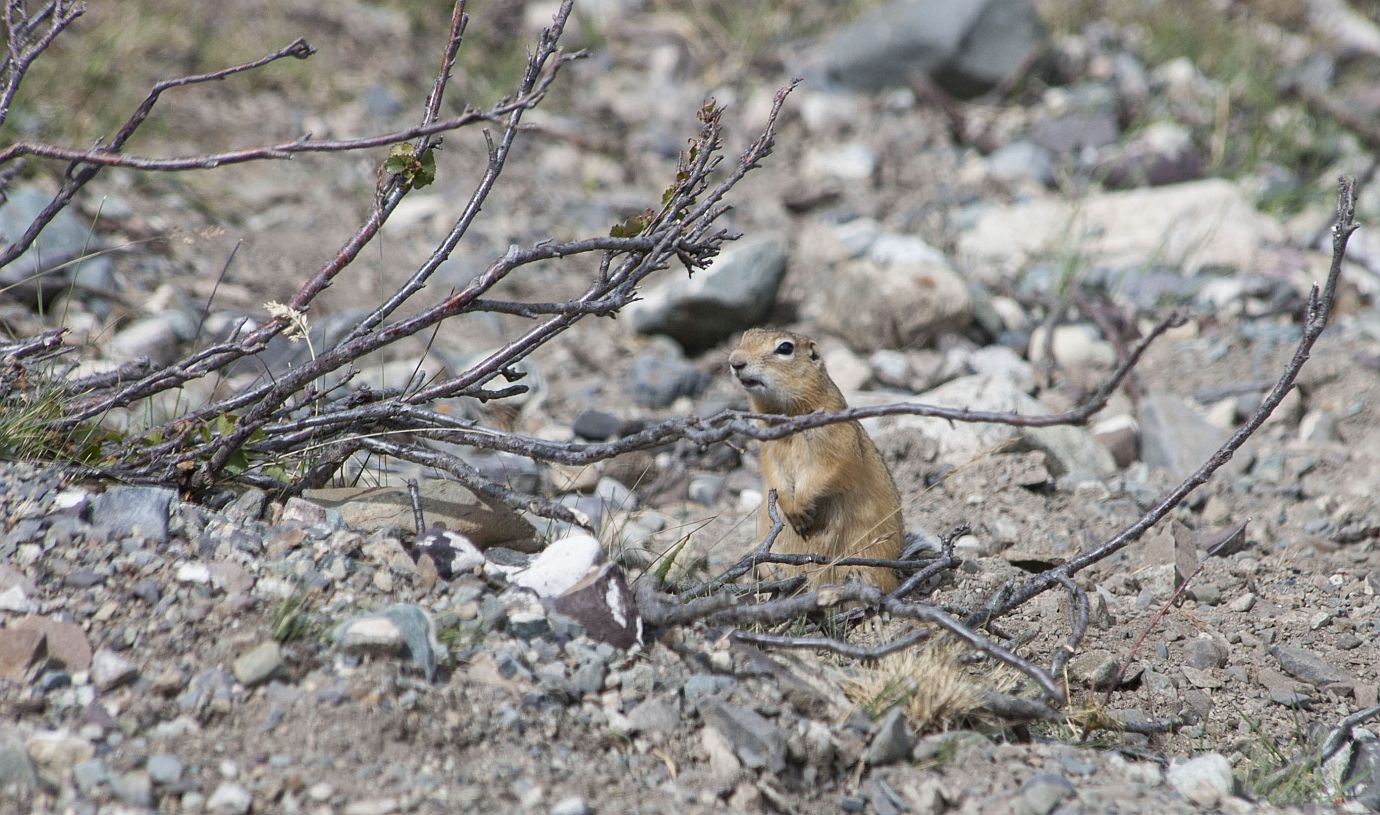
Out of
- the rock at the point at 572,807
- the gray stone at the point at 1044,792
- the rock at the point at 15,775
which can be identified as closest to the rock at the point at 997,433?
the gray stone at the point at 1044,792

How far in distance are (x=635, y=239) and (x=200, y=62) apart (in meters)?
6.04

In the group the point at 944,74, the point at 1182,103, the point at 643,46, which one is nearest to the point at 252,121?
the point at 643,46

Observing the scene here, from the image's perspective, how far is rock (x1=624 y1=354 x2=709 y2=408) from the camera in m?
6.50

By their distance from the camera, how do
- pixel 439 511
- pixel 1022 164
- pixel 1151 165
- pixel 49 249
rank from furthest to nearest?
pixel 1022 164, pixel 1151 165, pixel 49 249, pixel 439 511

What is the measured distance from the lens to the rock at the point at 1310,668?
380cm

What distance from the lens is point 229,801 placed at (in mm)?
2443

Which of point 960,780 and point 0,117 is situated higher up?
point 0,117

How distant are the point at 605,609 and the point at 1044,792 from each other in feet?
3.76

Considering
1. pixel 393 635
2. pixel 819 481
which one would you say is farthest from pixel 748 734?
pixel 819 481

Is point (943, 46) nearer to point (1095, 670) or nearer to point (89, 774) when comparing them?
point (1095, 670)

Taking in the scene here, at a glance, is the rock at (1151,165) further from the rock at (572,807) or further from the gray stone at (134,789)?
the gray stone at (134,789)

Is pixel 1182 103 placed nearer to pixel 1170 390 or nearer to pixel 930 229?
pixel 930 229

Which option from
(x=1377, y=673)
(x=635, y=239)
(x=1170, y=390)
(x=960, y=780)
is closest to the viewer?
(x=960, y=780)

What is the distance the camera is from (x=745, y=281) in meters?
6.93
